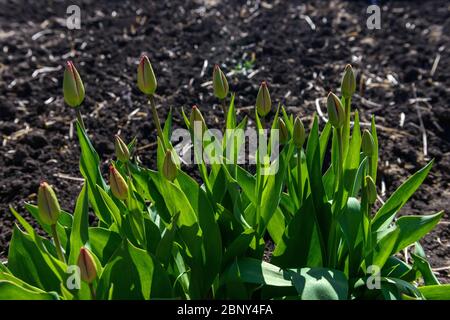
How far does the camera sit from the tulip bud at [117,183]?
1.90 m

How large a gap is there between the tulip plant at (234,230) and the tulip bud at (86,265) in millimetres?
141

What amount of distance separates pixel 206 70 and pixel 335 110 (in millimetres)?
2444

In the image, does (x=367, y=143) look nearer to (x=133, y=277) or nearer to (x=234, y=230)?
(x=234, y=230)

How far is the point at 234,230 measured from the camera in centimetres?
221

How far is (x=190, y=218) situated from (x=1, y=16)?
12.4ft

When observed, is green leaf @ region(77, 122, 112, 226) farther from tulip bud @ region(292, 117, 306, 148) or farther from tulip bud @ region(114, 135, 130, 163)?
tulip bud @ region(292, 117, 306, 148)

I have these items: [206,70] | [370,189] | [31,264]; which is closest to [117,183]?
[31,264]

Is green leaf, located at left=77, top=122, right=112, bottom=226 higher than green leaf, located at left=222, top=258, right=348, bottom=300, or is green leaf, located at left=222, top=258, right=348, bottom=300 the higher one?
green leaf, located at left=77, top=122, right=112, bottom=226

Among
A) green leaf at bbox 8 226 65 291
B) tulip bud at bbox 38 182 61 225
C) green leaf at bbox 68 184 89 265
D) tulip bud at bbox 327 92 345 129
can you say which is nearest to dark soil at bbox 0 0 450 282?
green leaf at bbox 8 226 65 291

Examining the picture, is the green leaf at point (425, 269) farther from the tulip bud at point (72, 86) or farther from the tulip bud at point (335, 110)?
the tulip bud at point (72, 86)

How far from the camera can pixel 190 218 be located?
206 cm

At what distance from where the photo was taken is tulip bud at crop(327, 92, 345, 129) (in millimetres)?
1948
